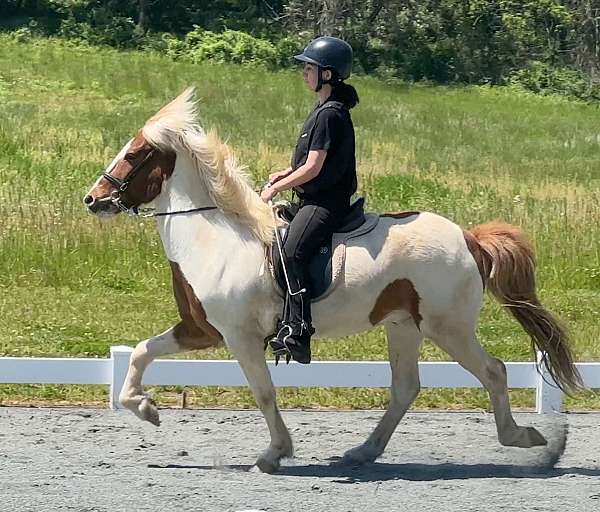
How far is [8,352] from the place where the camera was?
391 inches

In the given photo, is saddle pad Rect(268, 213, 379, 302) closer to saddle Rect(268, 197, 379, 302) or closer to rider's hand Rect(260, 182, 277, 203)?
saddle Rect(268, 197, 379, 302)

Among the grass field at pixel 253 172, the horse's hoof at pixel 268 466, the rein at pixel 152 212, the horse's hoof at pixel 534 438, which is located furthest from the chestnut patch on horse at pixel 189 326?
the grass field at pixel 253 172

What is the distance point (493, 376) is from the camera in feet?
22.9

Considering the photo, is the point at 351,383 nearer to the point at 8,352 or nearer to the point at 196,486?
the point at 196,486

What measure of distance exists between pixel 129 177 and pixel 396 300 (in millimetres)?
1734

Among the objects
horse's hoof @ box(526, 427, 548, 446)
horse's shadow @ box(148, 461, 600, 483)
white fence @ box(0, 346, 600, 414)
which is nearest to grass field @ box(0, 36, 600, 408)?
white fence @ box(0, 346, 600, 414)

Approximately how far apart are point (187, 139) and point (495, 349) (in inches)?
185

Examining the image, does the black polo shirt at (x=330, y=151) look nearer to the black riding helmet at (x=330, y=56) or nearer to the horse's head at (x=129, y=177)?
the black riding helmet at (x=330, y=56)

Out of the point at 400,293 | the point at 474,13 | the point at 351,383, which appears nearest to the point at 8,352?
the point at 351,383

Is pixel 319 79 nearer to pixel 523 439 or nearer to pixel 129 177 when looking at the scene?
pixel 129 177

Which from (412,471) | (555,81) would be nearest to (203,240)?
(412,471)

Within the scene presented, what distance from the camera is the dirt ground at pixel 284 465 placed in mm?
5941

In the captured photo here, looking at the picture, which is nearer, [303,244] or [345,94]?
[303,244]

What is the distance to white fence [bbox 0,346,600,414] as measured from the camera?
843cm
